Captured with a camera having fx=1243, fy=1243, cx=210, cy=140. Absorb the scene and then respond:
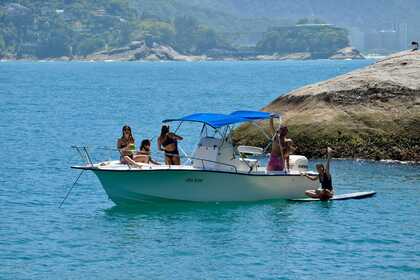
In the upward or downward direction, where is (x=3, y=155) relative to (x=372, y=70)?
downward

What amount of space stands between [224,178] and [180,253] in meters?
6.17

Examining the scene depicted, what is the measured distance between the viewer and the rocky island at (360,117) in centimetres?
4416

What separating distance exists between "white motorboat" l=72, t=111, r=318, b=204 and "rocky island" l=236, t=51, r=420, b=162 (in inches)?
330

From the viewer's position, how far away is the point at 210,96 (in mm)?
109250

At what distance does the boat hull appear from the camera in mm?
34438

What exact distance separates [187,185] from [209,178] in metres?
0.65

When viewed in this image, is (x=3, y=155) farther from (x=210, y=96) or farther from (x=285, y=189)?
(x=210, y=96)

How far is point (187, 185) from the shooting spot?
34.8 m

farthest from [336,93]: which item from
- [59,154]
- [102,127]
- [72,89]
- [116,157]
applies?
[72,89]

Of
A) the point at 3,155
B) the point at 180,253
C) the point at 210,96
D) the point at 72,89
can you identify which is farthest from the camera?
the point at 72,89

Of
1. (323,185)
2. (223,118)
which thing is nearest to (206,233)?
(223,118)

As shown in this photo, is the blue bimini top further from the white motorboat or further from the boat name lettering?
the boat name lettering

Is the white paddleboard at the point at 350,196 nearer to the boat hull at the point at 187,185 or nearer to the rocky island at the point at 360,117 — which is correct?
the boat hull at the point at 187,185

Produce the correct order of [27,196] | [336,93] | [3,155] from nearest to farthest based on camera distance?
1. [27,196]
2. [336,93]
3. [3,155]
